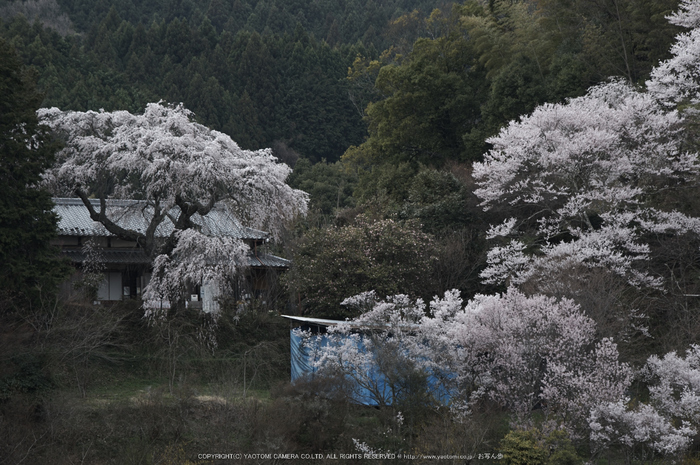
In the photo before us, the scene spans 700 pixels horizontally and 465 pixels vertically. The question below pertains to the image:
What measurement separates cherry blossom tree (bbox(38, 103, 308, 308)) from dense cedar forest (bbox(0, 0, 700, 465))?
0.13 meters

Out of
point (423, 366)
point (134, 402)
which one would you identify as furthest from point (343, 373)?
point (134, 402)

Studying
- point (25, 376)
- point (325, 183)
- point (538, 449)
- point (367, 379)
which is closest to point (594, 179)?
point (367, 379)

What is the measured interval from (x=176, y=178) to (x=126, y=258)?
524 cm

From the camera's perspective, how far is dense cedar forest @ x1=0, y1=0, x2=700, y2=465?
34.9 ft

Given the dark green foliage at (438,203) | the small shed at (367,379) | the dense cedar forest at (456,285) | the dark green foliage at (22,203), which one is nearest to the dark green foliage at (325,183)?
the dense cedar forest at (456,285)

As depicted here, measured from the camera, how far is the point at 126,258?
19.8 m

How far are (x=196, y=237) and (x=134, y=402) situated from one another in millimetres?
4097

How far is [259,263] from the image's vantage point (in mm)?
20766

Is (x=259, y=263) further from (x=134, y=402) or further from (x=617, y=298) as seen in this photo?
(x=617, y=298)

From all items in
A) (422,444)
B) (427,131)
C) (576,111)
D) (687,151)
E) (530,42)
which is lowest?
(422,444)

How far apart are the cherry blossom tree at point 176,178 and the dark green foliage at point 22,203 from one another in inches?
66.2

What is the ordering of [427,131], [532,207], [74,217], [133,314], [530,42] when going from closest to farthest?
[133,314] < [532,207] < [74,217] < [530,42] < [427,131]

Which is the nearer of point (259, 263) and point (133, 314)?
point (133, 314)

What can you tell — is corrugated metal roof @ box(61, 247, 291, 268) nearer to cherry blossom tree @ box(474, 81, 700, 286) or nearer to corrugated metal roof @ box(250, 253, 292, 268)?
corrugated metal roof @ box(250, 253, 292, 268)
